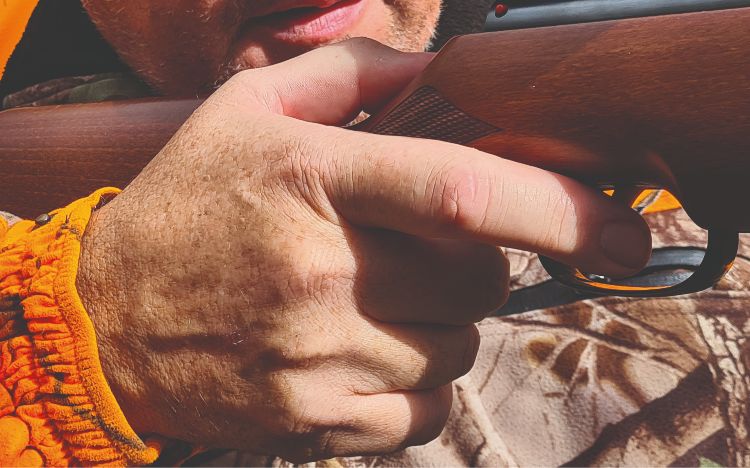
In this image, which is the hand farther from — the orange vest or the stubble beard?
the orange vest

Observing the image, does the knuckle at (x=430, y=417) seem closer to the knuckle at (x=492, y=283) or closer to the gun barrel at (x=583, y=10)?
the knuckle at (x=492, y=283)

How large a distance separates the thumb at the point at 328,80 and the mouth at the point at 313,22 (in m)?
0.53

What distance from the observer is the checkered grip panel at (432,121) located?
0.90 metres

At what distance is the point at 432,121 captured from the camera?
950mm

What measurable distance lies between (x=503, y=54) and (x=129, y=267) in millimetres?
660

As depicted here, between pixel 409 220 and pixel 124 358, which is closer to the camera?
pixel 409 220

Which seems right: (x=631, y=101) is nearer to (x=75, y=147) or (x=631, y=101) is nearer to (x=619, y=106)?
(x=619, y=106)

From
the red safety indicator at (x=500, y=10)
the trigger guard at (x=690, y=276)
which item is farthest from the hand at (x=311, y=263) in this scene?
the red safety indicator at (x=500, y=10)

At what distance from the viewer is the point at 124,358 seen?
1.03 metres

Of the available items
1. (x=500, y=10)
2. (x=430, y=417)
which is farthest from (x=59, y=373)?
(x=500, y=10)

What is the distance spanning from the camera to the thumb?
1058 mm

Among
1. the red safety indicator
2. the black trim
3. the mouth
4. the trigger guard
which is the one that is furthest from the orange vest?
the trigger guard

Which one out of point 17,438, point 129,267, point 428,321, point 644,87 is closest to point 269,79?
point 129,267

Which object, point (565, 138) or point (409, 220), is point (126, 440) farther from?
point (565, 138)
